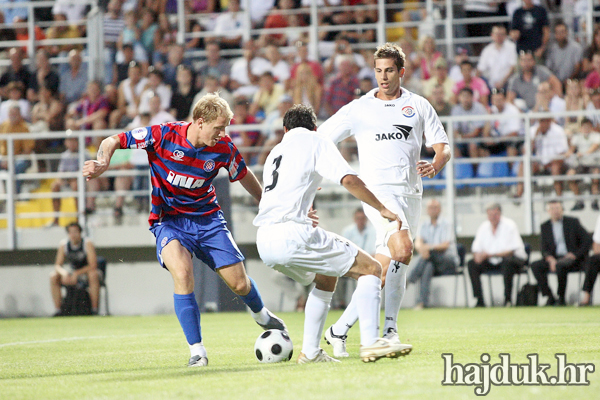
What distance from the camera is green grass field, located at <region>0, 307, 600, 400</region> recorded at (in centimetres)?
486

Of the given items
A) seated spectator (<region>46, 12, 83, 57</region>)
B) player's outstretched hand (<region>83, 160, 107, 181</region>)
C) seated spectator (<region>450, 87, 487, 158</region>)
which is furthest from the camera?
seated spectator (<region>46, 12, 83, 57</region>)

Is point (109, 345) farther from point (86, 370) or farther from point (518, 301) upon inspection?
point (518, 301)

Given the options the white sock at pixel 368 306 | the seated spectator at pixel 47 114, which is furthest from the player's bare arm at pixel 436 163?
the seated spectator at pixel 47 114

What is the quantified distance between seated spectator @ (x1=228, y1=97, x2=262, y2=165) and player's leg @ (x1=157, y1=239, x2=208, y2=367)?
25.7 ft

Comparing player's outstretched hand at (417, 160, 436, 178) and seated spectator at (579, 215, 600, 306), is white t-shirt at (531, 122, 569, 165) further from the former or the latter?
player's outstretched hand at (417, 160, 436, 178)

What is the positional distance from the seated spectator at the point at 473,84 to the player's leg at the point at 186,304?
31.0ft

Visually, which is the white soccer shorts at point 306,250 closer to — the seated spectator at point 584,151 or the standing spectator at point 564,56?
the seated spectator at point 584,151

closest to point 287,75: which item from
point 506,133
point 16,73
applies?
point 506,133

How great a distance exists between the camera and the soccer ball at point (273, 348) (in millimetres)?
6594

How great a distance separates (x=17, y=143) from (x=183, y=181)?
9.51 m

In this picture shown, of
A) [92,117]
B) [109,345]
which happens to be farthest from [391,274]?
[92,117]

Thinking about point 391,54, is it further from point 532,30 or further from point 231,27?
point 231,27

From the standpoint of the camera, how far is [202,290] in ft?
45.0

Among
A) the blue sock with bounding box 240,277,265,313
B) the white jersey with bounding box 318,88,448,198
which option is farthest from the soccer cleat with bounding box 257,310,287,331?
the white jersey with bounding box 318,88,448,198
